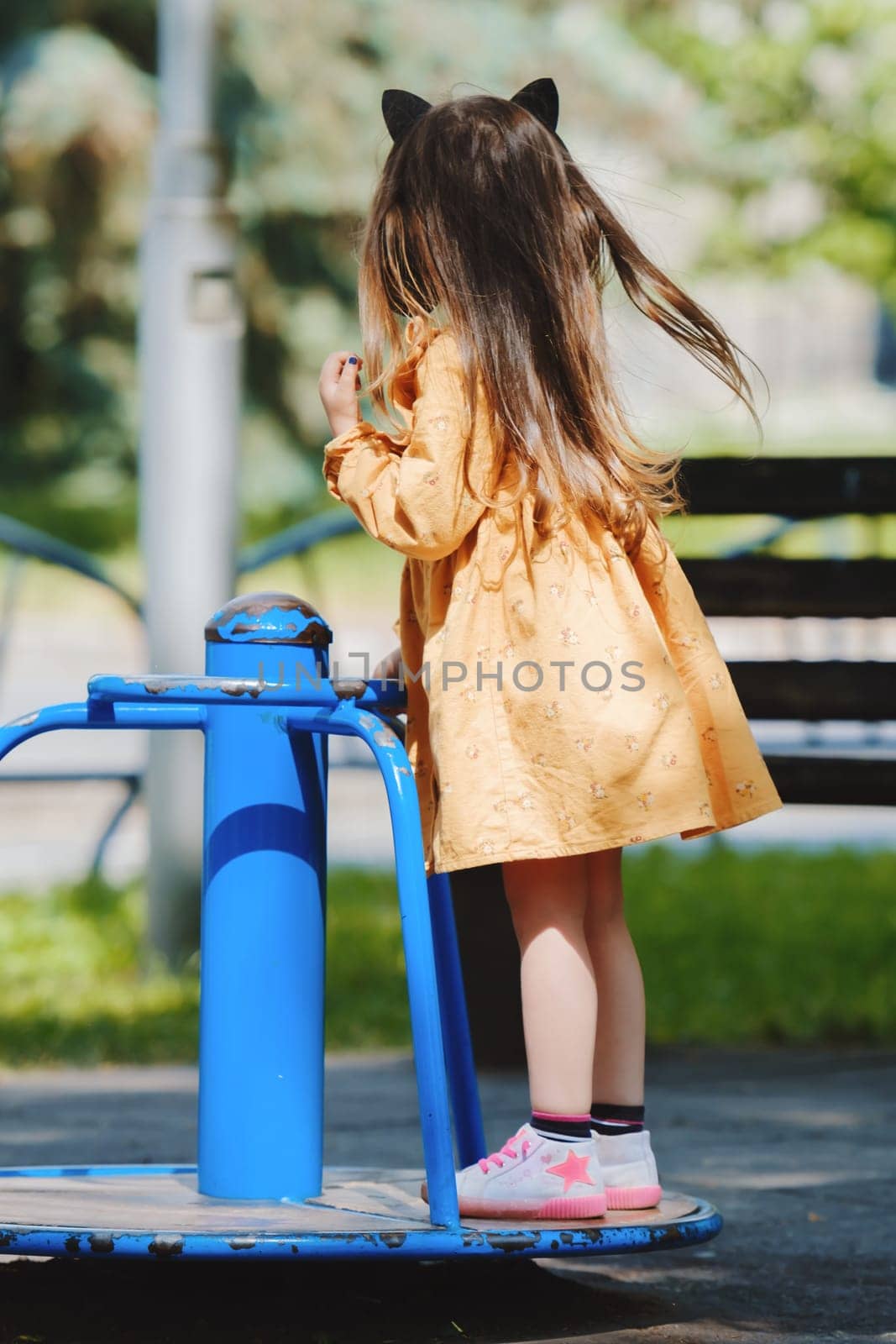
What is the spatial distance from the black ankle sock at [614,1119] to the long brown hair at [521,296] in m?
0.80

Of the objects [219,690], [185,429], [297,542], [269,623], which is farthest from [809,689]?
[297,542]

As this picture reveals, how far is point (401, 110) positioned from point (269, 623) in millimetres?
776

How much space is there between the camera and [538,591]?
262cm

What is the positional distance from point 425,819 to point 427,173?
91 cm

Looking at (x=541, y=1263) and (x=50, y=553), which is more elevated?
(x=50, y=553)

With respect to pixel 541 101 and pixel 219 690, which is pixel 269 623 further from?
pixel 541 101

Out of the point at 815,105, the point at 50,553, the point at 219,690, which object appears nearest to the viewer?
the point at 219,690

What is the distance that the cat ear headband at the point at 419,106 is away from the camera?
9.27ft

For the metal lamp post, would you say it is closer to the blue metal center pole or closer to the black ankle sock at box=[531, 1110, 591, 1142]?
the blue metal center pole

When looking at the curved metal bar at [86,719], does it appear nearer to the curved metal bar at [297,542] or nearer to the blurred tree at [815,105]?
the curved metal bar at [297,542]

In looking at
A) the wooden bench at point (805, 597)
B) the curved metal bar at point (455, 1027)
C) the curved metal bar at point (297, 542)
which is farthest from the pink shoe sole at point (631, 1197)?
the curved metal bar at point (297, 542)

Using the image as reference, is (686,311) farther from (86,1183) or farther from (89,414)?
(89,414)

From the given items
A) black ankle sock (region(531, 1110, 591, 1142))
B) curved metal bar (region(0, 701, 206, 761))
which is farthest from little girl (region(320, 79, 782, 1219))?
curved metal bar (region(0, 701, 206, 761))

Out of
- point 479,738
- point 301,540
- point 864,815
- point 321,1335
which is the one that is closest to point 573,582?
point 479,738
